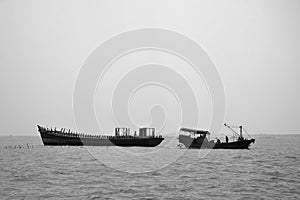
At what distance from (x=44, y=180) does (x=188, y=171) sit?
15.5 meters

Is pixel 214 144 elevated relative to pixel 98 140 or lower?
lower

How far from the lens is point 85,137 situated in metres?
80.9

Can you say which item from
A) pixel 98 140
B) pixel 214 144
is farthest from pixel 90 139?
pixel 214 144

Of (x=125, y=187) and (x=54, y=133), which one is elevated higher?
(x=54, y=133)

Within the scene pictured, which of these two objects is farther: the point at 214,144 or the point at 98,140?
the point at 98,140

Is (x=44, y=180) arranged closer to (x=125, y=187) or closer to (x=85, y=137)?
(x=125, y=187)

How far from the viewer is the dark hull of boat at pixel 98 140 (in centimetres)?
7900

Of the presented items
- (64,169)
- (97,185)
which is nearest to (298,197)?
(97,185)

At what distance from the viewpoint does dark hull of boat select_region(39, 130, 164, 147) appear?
79.0 meters

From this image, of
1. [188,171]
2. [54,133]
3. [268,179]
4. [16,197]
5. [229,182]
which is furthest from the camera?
[54,133]

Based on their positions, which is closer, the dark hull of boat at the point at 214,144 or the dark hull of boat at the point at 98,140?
the dark hull of boat at the point at 214,144

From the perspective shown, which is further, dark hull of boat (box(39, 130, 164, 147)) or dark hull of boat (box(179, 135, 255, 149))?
dark hull of boat (box(39, 130, 164, 147))

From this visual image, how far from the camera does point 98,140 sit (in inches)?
3199

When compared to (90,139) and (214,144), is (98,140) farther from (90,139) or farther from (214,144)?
(214,144)
